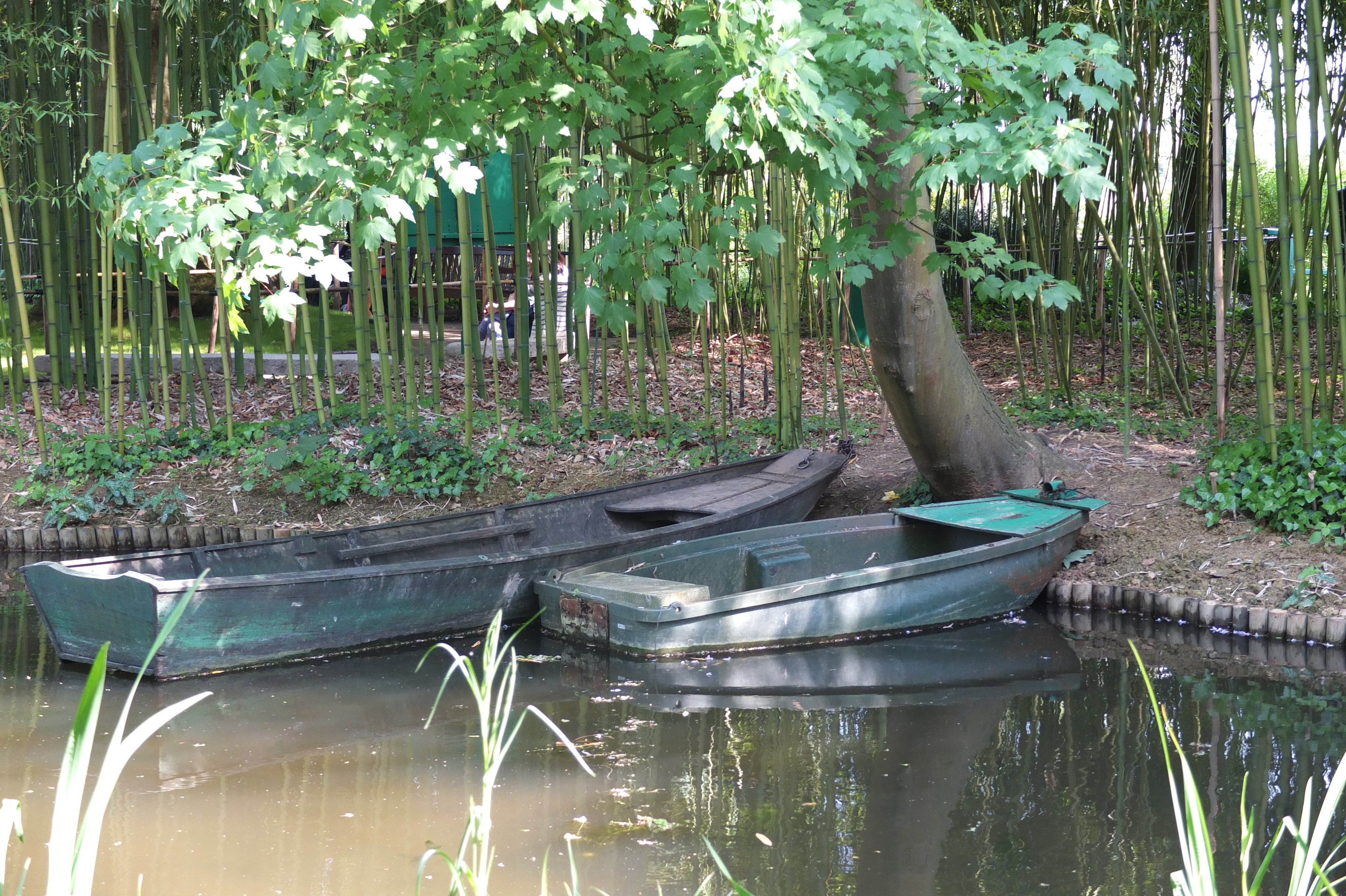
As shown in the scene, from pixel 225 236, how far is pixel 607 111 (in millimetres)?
1180

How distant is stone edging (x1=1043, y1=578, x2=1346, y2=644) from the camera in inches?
167

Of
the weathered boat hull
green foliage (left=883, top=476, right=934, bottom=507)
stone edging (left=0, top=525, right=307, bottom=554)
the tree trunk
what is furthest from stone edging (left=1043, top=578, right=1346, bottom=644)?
stone edging (left=0, top=525, right=307, bottom=554)

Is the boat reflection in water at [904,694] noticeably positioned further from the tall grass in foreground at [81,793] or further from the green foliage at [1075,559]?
the tall grass in foreground at [81,793]

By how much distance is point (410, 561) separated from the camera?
462 centimetres

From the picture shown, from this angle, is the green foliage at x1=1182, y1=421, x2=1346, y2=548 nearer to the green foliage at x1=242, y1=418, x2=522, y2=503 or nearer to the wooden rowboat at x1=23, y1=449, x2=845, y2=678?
the wooden rowboat at x1=23, y1=449, x2=845, y2=678

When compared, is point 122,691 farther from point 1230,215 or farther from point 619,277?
point 1230,215

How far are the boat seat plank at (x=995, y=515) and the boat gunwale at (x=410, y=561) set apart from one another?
0.64 meters

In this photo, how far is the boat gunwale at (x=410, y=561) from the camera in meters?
3.80

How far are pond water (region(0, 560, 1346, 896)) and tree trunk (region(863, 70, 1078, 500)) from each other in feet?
3.84

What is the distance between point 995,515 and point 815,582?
113 centimetres

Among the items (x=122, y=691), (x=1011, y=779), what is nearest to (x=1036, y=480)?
(x=1011, y=779)

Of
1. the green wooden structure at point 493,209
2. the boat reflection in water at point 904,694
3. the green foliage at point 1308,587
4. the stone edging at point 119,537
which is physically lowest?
the boat reflection in water at point 904,694

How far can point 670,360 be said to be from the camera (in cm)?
825

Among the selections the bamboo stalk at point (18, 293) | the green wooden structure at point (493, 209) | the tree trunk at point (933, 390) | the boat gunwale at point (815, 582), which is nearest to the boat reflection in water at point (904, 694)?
the boat gunwale at point (815, 582)
